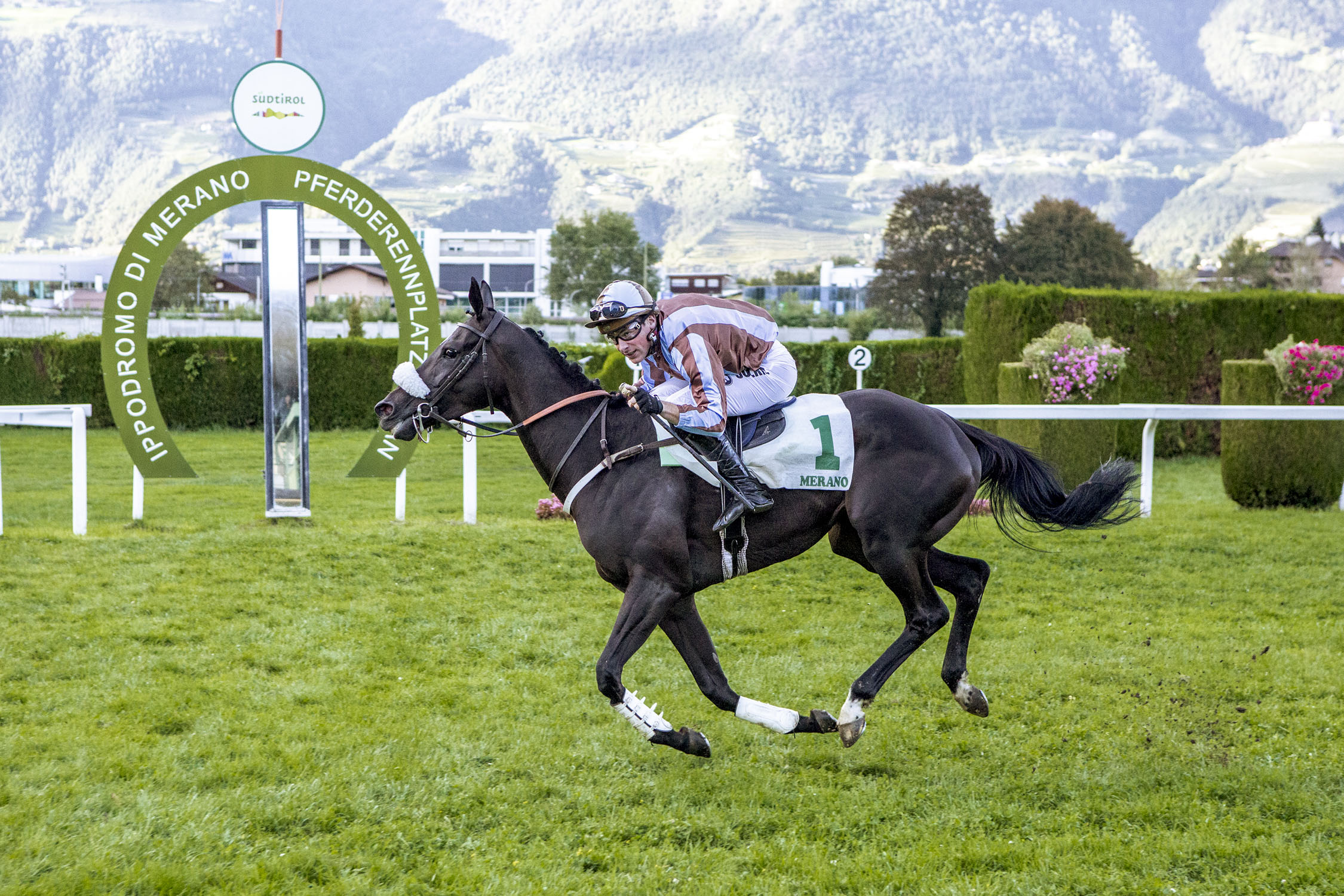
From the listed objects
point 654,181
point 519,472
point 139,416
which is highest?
point 654,181

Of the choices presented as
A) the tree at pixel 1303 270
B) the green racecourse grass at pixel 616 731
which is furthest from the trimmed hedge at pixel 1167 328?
the tree at pixel 1303 270

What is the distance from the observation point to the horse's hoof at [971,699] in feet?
13.5

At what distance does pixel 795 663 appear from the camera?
17.0 feet

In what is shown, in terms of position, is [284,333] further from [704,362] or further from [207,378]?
[207,378]

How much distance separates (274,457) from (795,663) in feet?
16.4

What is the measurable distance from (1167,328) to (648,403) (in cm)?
1448

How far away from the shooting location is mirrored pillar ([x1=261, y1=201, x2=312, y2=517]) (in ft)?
27.1

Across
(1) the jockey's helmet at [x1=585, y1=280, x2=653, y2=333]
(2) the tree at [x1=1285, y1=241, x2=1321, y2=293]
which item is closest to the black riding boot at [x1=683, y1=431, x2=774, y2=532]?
(1) the jockey's helmet at [x1=585, y1=280, x2=653, y2=333]

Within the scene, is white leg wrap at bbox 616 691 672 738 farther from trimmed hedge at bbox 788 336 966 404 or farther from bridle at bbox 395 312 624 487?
trimmed hedge at bbox 788 336 966 404

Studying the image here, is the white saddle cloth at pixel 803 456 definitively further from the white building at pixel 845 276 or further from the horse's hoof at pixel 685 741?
the white building at pixel 845 276

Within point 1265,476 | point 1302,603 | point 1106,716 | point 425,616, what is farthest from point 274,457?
point 1265,476

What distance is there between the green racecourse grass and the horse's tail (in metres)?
0.83

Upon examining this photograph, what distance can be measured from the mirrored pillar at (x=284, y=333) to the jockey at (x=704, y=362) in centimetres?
500

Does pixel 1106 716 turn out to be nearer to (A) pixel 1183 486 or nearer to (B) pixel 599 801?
(B) pixel 599 801
